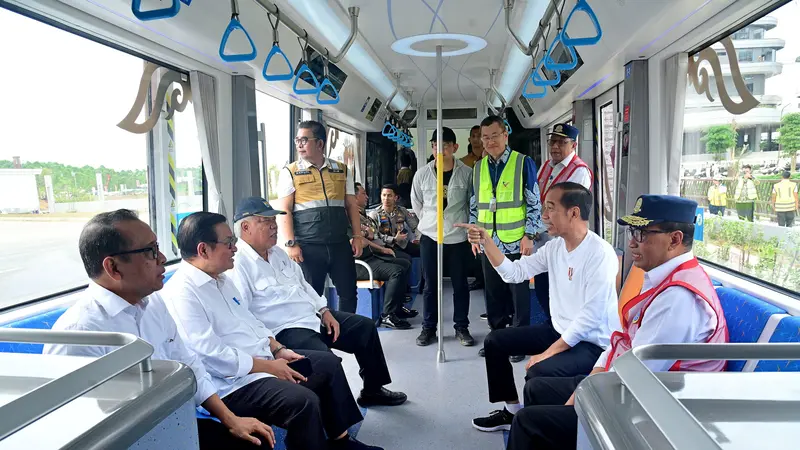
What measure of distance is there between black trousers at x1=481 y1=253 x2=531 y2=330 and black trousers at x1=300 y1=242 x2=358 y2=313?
1050 mm

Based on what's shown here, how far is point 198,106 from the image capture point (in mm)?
3654

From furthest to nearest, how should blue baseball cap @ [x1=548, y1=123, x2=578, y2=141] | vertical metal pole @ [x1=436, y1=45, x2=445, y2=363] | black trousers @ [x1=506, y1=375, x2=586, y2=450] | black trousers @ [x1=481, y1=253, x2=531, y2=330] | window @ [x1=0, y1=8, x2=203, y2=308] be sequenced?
blue baseball cap @ [x1=548, y1=123, x2=578, y2=141] → black trousers @ [x1=481, y1=253, x2=531, y2=330] → vertical metal pole @ [x1=436, y1=45, x2=445, y2=363] → window @ [x1=0, y1=8, x2=203, y2=308] → black trousers @ [x1=506, y1=375, x2=586, y2=450]

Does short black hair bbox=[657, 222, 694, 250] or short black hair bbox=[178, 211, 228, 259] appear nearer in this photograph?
short black hair bbox=[657, 222, 694, 250]

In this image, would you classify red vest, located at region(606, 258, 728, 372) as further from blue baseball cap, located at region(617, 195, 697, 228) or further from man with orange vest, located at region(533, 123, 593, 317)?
man with orange vest, located at region(533, 123, 593, 317)

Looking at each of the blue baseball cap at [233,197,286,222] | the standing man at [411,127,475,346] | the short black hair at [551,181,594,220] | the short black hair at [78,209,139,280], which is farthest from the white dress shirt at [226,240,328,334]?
the standing man at [411,127,475,346]

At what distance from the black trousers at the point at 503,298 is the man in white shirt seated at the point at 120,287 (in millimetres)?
2540

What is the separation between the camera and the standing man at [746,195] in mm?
2834

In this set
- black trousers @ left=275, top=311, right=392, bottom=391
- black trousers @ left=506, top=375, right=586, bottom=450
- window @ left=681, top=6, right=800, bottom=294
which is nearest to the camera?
black trousers @ left=506, top=375, right=586, bottom=450

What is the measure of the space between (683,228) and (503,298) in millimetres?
2280

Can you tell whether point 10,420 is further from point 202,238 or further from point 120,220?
point 202,238

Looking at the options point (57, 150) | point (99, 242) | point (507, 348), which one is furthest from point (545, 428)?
point (57, 150)

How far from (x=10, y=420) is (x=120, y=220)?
1064 millimetres

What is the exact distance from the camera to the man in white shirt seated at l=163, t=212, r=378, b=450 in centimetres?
206

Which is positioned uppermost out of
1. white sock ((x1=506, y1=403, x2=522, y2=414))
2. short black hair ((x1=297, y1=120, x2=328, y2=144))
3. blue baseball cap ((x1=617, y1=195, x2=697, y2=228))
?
short black hair ((x1=297, y1=120, x2=328, y2=144))
